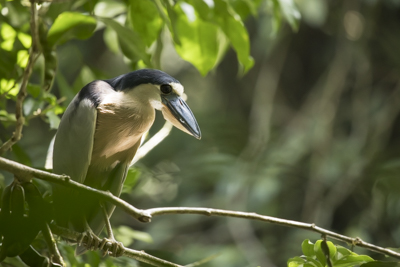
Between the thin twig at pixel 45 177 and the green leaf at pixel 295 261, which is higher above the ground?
the thin twig at pixel 45 177

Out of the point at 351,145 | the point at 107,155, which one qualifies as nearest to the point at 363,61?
the point at 351,145

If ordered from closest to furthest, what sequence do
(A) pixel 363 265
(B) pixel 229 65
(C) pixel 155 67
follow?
(A) pixel 363 265 → (C) pixel 155 67 → (B) pixel 229 65

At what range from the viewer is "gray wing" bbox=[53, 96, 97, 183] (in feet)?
4.40

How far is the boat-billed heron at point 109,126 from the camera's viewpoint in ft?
4.42

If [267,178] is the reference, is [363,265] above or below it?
above

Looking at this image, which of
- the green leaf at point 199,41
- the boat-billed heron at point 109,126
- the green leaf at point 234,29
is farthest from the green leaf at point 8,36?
the green leaf at point 234,29

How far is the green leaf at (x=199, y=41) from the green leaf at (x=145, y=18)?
0.09 m

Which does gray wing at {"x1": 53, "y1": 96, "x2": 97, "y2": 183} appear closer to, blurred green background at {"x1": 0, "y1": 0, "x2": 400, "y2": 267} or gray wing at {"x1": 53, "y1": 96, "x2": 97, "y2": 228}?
gray wing at {"x1": 53, "y1": 96, "x2": 97, "y2": 228}

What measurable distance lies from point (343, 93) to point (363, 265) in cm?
269

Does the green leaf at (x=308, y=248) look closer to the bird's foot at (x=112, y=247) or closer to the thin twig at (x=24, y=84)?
the bird's foot at (x=112, y=247)

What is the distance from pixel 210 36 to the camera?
142cm

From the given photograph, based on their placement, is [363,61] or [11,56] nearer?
[11,56]

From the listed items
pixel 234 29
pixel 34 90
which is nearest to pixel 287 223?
pixel 234 29

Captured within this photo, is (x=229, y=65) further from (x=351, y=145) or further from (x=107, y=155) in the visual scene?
(x=107, y=155)
